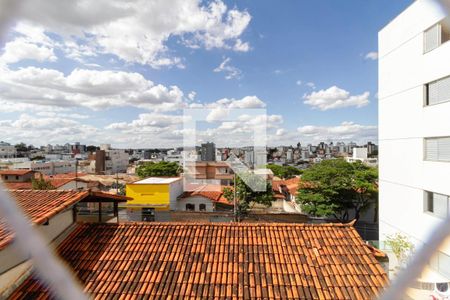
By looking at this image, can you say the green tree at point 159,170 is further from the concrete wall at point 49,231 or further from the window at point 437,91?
the concrete wall at point 49,231

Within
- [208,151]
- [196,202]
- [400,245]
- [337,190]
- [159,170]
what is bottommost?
[196,202]

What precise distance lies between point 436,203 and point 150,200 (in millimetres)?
12009

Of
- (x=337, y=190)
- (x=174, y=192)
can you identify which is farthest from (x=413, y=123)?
(x=174, y=192)

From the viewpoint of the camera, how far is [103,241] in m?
4.01

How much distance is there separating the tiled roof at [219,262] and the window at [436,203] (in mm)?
4070

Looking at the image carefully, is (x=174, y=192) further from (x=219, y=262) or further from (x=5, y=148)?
(x=219, y=262)

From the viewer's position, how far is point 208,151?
12672 millimetres

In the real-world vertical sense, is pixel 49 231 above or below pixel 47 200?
below

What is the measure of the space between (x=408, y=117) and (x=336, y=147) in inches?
1817

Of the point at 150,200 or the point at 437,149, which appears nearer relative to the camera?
the point at 437,149

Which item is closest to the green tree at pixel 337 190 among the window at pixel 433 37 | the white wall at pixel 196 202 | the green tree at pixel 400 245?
the white wall at pixel 196 202

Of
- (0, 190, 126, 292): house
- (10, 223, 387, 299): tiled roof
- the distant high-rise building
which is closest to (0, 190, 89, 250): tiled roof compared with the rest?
(0, 190, 126, 292): house

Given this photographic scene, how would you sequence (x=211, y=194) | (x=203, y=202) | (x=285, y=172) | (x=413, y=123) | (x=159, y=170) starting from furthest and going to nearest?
(x=285, y=172) < (x=159, y=170) < (x=211, y=194) < (x=203, y=202) < (x=413, y=123)

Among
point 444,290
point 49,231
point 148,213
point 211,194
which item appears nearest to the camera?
point 49,231
